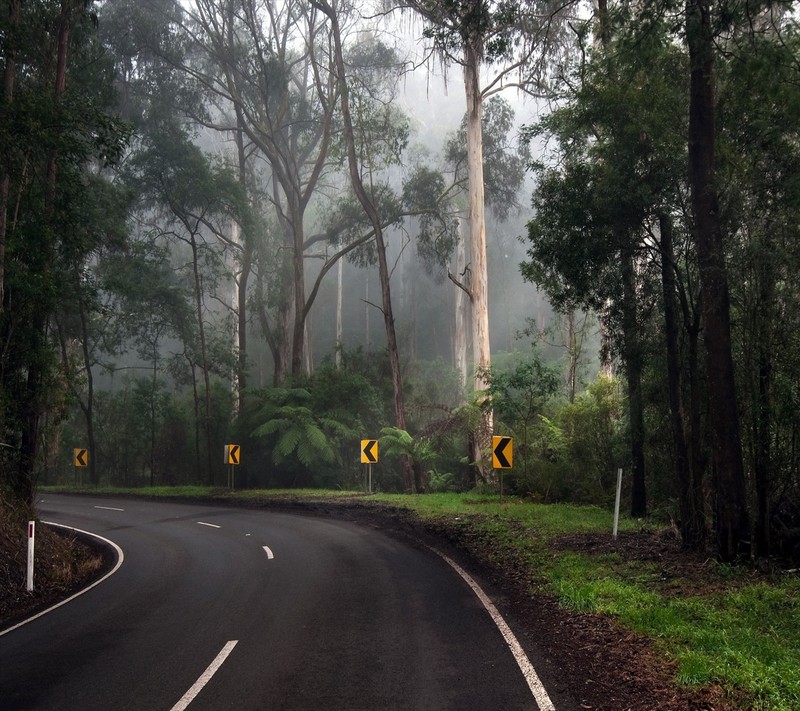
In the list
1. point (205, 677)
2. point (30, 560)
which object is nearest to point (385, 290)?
point (30, 560)

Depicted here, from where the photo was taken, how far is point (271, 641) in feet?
26.2

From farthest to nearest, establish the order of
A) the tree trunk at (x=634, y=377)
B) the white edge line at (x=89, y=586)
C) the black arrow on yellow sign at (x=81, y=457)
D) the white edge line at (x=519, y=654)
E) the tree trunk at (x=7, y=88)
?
the black arrow on yellow sign at (x=81, y=457) → the tree trunk at (x=634, y=377) → the tree trunk at (x=7, y=88) → the white edge line at (x=89, y=586) → the white edge line at (x=519, y=654)

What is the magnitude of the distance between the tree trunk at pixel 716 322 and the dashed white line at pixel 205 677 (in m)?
6.69

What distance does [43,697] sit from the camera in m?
6.50

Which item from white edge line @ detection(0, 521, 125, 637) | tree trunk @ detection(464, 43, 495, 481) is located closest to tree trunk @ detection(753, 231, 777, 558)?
white edge line @ detection(0, 521, 125, 637)

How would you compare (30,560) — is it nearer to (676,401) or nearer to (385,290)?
→ (676,401)

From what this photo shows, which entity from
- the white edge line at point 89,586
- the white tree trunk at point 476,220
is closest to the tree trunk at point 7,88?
the white edge line at point 89,586

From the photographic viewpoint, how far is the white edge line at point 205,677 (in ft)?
20.1

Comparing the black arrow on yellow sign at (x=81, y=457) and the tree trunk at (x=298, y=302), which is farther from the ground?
the tree trunk at (x=298, y=302)

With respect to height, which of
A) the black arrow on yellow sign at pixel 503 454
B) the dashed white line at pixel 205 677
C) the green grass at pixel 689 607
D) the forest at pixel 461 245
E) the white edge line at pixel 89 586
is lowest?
the white edge line at pixel 89 586

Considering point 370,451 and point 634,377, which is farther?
point 370,451

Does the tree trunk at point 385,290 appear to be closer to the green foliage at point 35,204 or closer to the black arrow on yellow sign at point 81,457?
the green foliage at point 35,204

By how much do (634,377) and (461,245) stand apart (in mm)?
32265

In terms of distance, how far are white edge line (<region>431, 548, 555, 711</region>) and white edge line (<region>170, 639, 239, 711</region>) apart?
8.98ft
